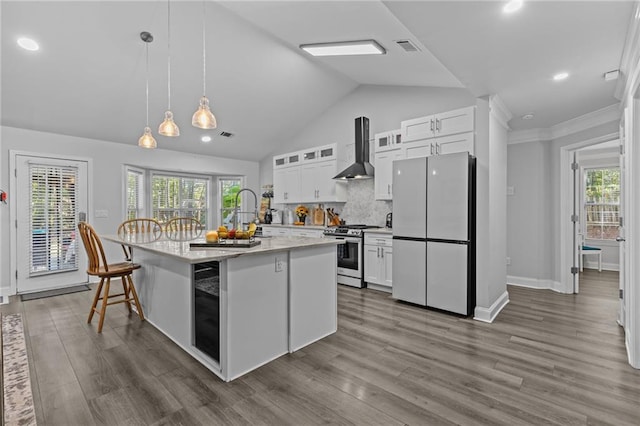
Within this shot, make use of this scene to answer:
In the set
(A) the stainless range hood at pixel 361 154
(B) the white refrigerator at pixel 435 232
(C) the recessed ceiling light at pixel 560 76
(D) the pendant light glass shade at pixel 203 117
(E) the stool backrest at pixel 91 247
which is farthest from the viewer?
(A) the stainless range hood at pixel 361 154

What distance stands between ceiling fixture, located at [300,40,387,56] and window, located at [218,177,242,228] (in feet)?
13.2

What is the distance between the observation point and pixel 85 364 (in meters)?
2.51

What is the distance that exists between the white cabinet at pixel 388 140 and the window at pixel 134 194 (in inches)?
168

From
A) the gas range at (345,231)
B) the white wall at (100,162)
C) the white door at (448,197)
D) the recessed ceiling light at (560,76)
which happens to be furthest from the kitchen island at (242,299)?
the white wall at (100,162)

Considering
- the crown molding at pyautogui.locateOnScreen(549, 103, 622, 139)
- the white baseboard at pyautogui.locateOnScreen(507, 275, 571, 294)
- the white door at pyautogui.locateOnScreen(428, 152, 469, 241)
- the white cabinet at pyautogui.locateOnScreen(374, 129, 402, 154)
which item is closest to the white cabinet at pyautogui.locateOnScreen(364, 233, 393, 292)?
the white door at pyautogui.locateOnScreen(428, 152, 469, 241)

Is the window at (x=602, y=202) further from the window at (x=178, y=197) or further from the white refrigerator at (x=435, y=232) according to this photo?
the window at (x=178, y=197)

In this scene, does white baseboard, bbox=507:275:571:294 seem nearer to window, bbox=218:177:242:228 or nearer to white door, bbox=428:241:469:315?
white door, bbox=428:241:469:315

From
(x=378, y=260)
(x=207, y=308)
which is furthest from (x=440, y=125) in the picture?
(x=207, y=308)

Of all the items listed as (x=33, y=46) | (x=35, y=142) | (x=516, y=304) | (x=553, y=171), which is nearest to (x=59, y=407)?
(x=33, y=46)

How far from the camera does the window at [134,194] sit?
558 centimetres

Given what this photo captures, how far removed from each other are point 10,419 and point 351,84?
18.2 feet

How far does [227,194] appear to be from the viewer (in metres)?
7.36

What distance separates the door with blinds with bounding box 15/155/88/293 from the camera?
449 cm

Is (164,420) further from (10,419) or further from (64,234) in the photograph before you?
(64,234)
